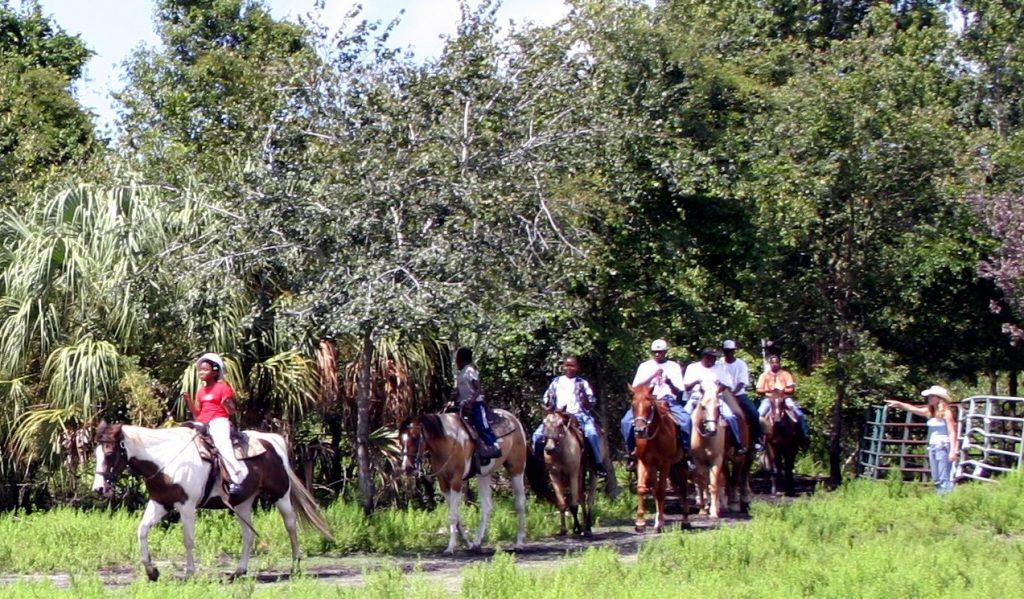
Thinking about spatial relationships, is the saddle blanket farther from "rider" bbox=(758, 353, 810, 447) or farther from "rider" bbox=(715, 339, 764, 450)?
"rider" bbox=(758, 353, 810, 447)

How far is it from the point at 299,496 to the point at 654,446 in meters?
5.13

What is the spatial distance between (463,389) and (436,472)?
1.11 metres

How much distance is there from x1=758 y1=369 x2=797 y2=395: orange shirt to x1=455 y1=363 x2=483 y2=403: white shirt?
8.78 m

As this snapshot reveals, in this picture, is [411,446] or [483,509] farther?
[483,509]

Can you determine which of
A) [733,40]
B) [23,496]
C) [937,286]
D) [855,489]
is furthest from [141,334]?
[937,286]

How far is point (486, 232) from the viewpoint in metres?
16.5

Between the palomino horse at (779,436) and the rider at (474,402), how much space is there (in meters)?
8.63

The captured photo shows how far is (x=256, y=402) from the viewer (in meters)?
18.7

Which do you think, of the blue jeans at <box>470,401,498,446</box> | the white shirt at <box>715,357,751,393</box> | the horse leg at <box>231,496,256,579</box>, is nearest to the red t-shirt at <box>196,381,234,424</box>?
the horse leg at <box>231,496,256,579</box>

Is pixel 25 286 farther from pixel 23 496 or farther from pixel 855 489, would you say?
pixel 855 489

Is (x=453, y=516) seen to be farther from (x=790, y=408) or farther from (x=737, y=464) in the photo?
(x=790, y=408)

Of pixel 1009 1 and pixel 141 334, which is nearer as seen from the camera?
pixel 141 334

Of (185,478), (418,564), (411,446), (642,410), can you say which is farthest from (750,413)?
(418,564)

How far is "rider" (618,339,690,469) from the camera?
1873cm
